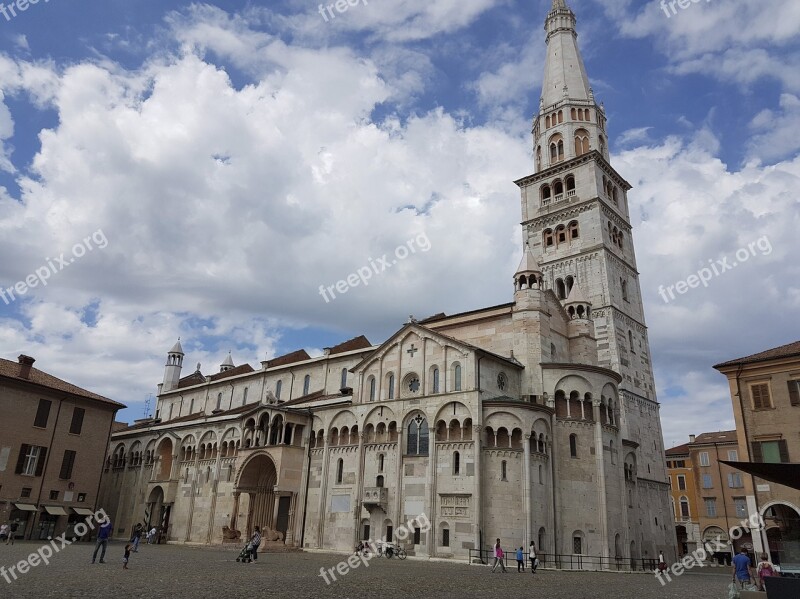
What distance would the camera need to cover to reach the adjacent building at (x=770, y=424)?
29.9 meters

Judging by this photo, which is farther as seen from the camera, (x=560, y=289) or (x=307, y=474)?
(x=560, y=289)

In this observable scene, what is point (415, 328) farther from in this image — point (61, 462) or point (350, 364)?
point (61, 462)

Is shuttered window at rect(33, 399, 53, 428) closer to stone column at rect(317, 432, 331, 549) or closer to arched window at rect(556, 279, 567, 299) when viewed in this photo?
stone column at rect(317, 432, 331, 549)

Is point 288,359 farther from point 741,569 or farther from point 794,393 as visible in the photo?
point 741,569

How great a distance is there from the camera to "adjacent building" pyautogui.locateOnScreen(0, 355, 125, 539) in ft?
132

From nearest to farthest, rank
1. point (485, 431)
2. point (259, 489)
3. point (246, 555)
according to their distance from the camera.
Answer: point (246, 555) < point (485, 431) < point (259, 489)

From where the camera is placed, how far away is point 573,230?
51.5 meters

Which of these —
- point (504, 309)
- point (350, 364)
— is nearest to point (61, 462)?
point (350, 364)

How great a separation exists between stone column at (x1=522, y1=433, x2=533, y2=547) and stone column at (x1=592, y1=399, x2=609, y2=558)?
4.74m

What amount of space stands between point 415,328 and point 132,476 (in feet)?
114

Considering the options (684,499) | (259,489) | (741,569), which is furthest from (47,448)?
(684,499)

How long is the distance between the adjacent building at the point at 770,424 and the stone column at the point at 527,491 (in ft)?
36.4

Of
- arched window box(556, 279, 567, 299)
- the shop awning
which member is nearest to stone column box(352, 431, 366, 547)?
arched window box(556, 279, 567, 299)

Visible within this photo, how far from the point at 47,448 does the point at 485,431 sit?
32.1 metres
